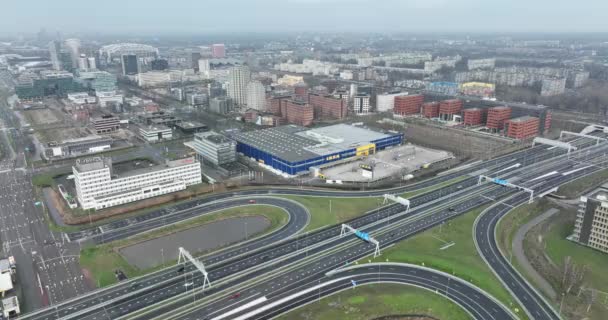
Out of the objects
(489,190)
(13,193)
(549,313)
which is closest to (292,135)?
(489,190)

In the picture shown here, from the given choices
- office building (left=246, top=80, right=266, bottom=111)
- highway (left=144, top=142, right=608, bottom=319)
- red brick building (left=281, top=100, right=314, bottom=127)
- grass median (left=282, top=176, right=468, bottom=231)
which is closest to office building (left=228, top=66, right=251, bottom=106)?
office building (left=246, top=80, right=266, bottom=111)

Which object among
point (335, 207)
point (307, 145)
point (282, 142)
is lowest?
point (335, 207)

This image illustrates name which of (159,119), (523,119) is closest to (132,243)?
(159,119)

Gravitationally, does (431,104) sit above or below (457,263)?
above

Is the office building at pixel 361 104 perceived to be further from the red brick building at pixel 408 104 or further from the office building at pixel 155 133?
the office building at pixel 155 133

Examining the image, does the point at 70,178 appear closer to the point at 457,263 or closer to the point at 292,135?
the point at 292,135

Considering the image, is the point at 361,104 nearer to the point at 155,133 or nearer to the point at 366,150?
the point at 366,150
